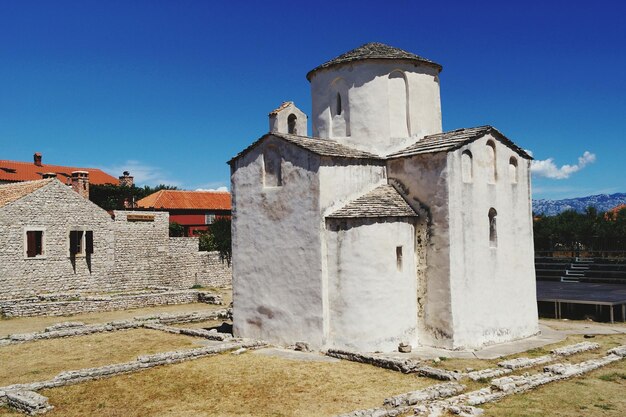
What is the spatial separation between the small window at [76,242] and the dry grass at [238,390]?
1831 centimetres

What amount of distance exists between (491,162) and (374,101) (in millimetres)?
4041

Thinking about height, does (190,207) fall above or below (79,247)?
above

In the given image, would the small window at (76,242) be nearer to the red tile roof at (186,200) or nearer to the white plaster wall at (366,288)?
the red tile roof at (186,200)

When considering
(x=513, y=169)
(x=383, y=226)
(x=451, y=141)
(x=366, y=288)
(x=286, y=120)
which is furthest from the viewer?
(x=286, y=120)

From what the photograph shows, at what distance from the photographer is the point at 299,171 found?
15.2m

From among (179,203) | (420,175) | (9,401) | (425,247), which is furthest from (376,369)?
(179,203)

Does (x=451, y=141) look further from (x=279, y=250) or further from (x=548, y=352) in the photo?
(x=548, y=352)

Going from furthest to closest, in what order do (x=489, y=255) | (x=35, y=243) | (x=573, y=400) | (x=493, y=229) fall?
(x=35, y=243), (x=493, y=229), (x=489, y=255), (x=573, y=400)

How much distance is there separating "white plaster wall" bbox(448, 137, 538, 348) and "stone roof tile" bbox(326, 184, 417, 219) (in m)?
1.40

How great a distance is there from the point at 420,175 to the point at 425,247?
206 centimetres

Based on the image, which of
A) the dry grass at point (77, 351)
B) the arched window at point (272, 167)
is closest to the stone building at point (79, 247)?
the dry grass at point (77, 351)

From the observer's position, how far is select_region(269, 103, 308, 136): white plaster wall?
17.9 metres

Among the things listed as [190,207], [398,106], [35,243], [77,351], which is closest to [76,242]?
[35,243]

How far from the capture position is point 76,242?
29.3 metres
